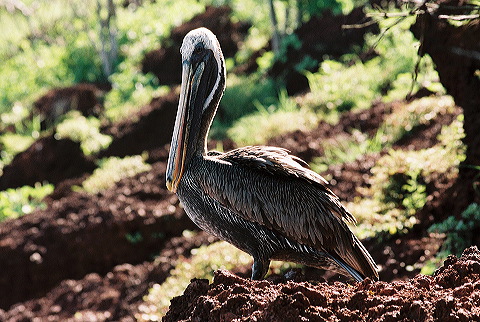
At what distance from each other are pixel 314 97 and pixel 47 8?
40.8 feet

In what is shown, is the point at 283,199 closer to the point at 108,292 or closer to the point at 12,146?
the point at 108,292

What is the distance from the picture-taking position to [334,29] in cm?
1359

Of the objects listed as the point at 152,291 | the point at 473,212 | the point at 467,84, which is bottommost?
the point at 152,291

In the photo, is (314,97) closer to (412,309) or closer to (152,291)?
(152,291)

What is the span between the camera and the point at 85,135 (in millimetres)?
12344

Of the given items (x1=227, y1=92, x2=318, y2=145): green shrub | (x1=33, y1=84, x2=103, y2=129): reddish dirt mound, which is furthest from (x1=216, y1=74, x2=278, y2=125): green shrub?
(x1=33, y1=84, x2=103, y2=129): reddish dirt mound

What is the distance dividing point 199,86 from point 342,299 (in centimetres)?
178

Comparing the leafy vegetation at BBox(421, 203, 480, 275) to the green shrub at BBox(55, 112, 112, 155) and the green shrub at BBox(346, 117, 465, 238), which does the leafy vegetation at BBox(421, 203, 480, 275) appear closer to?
the green shrub at BBox(346, 117, 465, 238)

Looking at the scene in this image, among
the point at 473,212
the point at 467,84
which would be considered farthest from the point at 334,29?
the point at 473,212

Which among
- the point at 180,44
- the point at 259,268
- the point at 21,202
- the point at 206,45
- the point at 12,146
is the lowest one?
the point at 12,146

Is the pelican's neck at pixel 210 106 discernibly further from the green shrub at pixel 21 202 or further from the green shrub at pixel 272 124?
the green shrub at pixel 21 202

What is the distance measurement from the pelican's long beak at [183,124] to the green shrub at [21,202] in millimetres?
6099

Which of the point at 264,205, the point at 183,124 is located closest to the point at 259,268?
the point at 264,205

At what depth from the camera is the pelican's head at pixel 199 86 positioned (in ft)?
13.7
